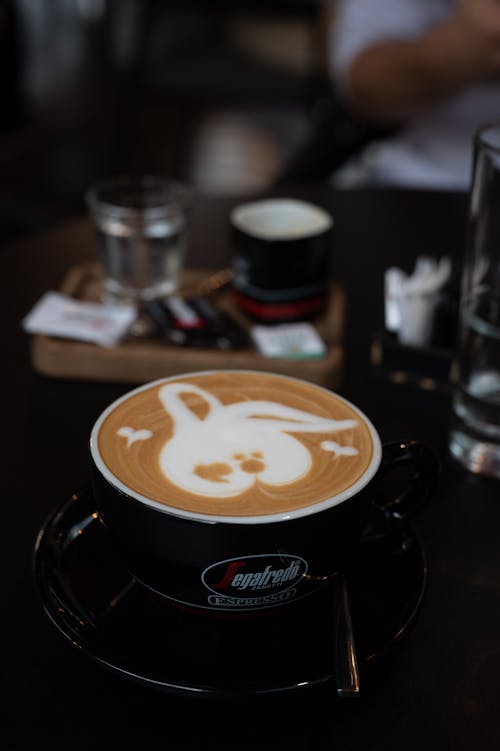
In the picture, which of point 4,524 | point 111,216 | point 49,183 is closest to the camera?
point 4,524

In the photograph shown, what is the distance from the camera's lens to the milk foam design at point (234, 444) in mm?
453

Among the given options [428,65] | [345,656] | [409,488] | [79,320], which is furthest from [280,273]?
[428,65]

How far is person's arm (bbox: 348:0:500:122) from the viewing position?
128 centimetres

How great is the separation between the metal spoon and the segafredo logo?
3 centimetres

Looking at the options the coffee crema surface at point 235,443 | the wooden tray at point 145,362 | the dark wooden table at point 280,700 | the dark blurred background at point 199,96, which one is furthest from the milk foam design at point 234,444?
the dark blurred background at point 199,96

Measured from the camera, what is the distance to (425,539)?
0.56 m

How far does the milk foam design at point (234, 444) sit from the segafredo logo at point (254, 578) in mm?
36

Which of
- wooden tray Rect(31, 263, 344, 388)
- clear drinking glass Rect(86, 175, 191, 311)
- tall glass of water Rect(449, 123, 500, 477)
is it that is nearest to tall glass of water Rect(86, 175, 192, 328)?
clear drinking glass Rect(86, 175, 191, 311)

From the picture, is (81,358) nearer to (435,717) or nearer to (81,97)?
(435,717)

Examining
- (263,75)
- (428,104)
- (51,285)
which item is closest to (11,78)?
(263,75)

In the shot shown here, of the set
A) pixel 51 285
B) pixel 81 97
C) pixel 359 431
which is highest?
pixel 359 431

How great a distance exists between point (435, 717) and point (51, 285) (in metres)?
0.62

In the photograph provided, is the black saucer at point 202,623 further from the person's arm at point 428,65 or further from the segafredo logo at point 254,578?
the person's arm at point 428,65

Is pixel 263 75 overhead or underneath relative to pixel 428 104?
underneath
